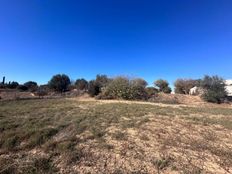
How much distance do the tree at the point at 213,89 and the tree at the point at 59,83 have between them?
23803 millimetres

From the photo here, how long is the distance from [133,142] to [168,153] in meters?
0.78

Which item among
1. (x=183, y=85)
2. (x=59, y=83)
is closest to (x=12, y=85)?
(x=59, y=83)

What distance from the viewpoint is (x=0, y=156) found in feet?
7.98

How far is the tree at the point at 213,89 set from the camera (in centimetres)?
1425

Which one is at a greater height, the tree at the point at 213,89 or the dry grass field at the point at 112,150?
the tree at the point at 213,89

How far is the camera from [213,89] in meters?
14.7

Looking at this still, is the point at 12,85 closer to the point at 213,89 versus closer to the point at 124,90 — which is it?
the point at 124,90

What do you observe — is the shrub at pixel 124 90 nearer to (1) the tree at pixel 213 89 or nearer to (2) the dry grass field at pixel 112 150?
(1) the tree at pixel 213 89

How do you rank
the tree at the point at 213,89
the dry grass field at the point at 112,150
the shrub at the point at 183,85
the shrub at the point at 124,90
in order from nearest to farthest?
the dry grass field at the point at 112,150 < the shrub at the point at 124,90 < the tree at the point at 213,89 < the shrub at the point at 183,85

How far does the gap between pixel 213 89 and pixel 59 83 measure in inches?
974

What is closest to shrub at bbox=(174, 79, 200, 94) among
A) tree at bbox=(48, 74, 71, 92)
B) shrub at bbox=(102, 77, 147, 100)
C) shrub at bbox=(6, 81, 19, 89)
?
shrub at bbox=(102, 77, 147, 100)

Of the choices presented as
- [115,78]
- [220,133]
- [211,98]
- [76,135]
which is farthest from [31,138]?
[211,98]

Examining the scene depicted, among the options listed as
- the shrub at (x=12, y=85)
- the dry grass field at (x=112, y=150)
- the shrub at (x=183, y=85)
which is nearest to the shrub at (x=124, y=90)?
the dry grass field at (x=112, y=150)

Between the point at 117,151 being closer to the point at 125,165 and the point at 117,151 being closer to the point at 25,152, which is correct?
the point at 125,165
